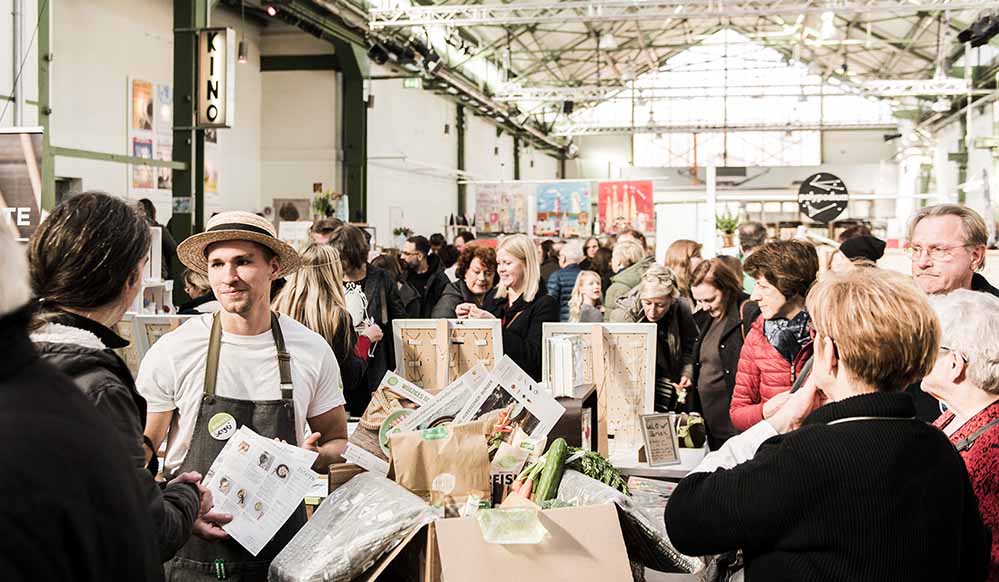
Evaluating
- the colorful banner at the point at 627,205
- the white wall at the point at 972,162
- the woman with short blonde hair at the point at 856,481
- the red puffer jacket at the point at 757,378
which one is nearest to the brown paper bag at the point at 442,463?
the woman with short blonde hair at the point at 856,481

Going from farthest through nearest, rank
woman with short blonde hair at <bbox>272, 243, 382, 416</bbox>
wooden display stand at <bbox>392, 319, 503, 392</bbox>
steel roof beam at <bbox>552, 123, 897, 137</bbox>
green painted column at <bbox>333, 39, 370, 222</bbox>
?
steel roof beam at <bbox>552, 123, 897, 137</bbox>, green painted column at <bbox>333, 39, 370, 222</bbox>, wooden display stand at <bbox>392, 319, 503, 392</bbox>, woman with short blonde hair at <bbox>272, 243, 382, 416</bbox>

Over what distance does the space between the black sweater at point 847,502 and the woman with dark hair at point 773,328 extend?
2039mm

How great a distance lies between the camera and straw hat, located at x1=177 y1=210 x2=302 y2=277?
9.03 ft

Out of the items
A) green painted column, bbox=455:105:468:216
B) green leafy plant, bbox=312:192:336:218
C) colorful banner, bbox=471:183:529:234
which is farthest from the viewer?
green painted column, bbox=455:105:468:216

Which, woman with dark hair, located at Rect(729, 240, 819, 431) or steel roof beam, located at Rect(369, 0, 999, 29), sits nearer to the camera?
woman with dark hair, located at Rect(729, 240, 819, 431)

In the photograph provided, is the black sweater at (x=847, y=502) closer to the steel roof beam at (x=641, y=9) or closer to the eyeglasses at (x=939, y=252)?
the eyeglasses at (x=939, y=252)

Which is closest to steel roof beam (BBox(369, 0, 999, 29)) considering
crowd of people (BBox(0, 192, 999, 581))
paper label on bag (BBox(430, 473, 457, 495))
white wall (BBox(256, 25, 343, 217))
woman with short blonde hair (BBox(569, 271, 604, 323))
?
white wall (BBox(256, 25, 343, 217))

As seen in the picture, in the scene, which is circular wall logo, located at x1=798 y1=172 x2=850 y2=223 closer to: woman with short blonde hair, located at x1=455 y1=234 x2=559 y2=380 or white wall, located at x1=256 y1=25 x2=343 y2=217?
woman with short blonde hair, located at x1=455 y1=234 x2=559 y2=380

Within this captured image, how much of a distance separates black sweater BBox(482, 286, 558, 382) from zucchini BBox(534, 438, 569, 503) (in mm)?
2377

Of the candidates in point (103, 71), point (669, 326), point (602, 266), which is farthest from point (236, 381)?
point (103, 71)

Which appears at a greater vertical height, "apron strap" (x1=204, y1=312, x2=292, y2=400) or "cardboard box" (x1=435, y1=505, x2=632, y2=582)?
"apron strap" (x1=204, y1=312, x2=292, y2=400)

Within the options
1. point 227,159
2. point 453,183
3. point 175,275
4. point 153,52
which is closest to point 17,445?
point 175,275

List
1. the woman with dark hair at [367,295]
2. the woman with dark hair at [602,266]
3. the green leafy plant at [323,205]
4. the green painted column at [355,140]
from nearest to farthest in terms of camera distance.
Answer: the woman with dark hair at [367,295]
the woman with dark hair at [602,266]
the green leafy plant at [323,205]
the green painted column at [355,140]

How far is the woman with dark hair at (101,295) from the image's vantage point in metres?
1.70
